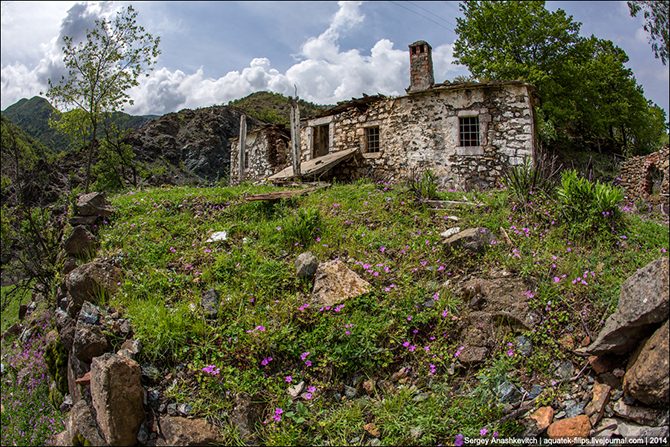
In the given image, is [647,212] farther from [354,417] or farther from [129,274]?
[129,274]

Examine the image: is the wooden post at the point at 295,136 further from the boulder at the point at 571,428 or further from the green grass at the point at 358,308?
the boulder at the point at 571,428

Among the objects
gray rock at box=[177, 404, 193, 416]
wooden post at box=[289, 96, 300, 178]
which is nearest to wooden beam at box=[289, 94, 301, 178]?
wooden post at box=[289, 96, 300, 178]

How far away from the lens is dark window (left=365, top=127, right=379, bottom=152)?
15.8 metres

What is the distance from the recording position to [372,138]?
626 inches

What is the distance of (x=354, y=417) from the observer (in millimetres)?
3582

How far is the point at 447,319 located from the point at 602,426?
153cm

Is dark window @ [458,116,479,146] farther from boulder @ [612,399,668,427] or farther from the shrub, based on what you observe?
boulder @ [612,399,668,427]

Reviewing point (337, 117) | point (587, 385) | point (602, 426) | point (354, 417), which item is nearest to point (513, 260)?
point (587, 385)

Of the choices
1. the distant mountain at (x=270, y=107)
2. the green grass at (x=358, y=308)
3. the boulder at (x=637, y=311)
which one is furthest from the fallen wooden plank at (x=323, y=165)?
the distant mountain at (x=270, y=107)

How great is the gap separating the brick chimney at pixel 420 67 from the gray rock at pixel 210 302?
1167 cm

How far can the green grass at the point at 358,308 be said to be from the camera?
3.60m

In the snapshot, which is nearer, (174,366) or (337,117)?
(174,366)

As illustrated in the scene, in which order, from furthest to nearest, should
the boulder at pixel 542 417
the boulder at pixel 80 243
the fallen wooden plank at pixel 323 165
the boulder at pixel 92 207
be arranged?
the fallen wooden plank at pixel 323 165
the boulder at pixel 92 207
the boulder at pixel 80 243
the boulder at pixel 542 417

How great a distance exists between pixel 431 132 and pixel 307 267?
10.4 m
